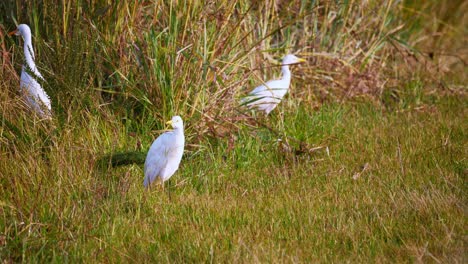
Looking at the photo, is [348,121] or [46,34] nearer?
[46,34]

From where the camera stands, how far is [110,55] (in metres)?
5.59

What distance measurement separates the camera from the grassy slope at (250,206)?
3715 millimetres

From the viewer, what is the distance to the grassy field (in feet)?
12.6

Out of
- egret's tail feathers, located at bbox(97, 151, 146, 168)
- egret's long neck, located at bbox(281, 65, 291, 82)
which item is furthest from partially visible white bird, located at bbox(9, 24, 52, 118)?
egret's long neck, located at bbox(281, 65, 291, 82)

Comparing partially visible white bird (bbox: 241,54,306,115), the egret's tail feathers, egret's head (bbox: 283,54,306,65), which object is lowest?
partially visible white bird (bbox: 241,54,306,115)

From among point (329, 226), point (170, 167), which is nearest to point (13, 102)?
point (170, 167)

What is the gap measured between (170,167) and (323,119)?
197 cm

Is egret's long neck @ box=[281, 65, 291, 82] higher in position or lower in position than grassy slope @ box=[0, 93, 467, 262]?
lower

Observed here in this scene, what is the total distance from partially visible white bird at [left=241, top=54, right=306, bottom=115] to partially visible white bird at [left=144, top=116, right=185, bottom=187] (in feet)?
4.58

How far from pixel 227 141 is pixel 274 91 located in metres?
1.12

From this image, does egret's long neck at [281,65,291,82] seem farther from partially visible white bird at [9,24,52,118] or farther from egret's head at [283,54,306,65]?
partially visible white bird at [9,24,52,118]

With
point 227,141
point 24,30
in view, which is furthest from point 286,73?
point 24,30

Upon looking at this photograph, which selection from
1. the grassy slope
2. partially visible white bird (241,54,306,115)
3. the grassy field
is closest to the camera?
the grassy slope

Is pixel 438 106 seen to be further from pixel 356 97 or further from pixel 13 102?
pixel 13 102
